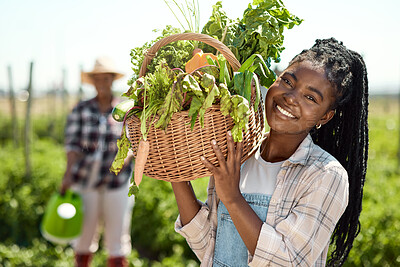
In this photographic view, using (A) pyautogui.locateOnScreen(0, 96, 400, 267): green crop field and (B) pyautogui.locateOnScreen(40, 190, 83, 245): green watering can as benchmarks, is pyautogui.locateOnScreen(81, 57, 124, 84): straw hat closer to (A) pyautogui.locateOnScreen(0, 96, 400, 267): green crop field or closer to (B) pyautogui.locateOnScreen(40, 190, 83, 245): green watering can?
(B) pyautogui.locateOnScreen(40, 190, 83, 245): green watering can

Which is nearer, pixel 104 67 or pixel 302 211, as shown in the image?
pixel 302 211

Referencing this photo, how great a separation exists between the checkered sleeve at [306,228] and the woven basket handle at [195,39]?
47 cm

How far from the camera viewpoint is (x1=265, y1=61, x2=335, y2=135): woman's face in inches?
53.1

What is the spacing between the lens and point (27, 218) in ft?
15.7

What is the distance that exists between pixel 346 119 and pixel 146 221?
3.29 metres

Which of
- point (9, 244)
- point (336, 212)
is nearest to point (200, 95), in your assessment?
point (336, 212)

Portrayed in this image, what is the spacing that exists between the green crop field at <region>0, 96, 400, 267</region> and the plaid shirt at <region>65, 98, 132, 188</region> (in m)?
0.83

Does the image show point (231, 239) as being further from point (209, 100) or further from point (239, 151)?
point (209, 100)

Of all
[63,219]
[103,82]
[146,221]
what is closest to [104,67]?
[103,82]

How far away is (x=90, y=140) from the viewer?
3592mm

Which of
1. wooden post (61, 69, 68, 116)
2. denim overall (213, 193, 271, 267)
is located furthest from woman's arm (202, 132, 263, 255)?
wooden post (61, 69, 68, 116)

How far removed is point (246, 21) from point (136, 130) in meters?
0.57

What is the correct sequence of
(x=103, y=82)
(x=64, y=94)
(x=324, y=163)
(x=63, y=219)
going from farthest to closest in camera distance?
(x=64, y=94), (x=103, y=82), (x=63, y=219), (x=324, y=163)

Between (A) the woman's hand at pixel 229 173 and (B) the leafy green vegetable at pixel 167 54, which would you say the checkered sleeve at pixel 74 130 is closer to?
(B) the leafy green vegetable at pixel 167 54
